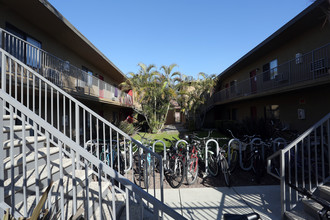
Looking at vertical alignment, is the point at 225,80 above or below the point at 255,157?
above

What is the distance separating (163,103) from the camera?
45.8 feet

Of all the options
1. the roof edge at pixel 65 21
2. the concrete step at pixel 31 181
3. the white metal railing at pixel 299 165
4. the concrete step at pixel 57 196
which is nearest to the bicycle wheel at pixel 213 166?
the white metal railing at pixel 299 165

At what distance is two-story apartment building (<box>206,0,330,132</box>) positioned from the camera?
25.3 feet

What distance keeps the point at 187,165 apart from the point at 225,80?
59.7ft

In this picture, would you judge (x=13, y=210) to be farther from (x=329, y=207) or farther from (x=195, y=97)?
(x=195, y=97)

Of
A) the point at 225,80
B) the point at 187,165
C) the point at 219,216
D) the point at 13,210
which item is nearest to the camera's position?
the point at 13,210

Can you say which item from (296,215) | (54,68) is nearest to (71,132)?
(296,215)

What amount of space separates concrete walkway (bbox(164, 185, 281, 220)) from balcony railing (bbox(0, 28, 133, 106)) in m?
5.69

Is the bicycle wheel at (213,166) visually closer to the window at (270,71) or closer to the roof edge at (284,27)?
the roof edge at (284,27)

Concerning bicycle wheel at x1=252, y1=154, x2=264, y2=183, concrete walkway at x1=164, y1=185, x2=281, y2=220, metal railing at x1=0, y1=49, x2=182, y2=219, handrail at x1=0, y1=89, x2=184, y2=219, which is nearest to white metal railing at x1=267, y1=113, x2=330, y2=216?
concrete walkway at x1=164, y1=185, x2=281, y2=220

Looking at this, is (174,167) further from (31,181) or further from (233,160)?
(31,181)

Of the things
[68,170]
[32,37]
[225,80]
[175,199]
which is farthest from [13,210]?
[225,80]

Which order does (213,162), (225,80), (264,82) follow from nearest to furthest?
(213,162)
(264,82)
(225,80)

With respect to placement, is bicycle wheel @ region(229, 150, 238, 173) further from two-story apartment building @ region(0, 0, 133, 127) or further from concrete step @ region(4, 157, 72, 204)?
two-story apartment building @ region(0, 0, 133, 127)
